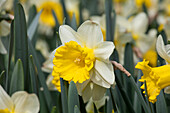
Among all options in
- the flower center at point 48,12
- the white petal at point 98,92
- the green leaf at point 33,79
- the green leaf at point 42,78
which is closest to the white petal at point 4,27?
the green leaf at point 42,78

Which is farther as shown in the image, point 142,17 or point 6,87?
point 142,17

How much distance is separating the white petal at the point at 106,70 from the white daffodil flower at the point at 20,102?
24 cm

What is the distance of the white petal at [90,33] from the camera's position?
836 mm

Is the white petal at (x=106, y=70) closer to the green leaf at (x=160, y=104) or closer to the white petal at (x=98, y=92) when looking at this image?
the white petal at (x=98, y=92)

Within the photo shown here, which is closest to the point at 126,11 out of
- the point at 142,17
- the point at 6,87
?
the point at 142,17

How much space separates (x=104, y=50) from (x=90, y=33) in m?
0.09

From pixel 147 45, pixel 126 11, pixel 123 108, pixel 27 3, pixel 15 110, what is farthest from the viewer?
pixel 27 3

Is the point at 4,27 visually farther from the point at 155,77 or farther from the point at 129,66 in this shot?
the point at 155,77

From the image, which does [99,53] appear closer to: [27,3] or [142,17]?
[142,17]

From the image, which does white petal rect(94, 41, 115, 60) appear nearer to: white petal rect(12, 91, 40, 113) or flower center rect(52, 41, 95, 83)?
flower center rect(52, 41, 95, 83)

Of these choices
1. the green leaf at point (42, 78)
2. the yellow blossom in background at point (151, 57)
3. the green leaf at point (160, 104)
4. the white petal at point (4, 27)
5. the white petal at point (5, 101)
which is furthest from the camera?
the yellow blossom in background at point (151, 57)

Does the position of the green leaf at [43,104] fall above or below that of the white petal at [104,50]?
below

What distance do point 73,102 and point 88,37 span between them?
25 cm

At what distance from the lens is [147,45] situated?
1683 mm
